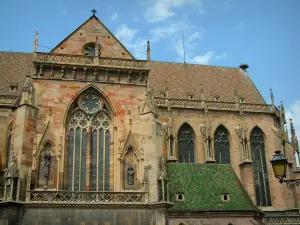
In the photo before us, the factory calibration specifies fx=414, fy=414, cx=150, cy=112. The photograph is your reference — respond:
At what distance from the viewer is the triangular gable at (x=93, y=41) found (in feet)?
76.3

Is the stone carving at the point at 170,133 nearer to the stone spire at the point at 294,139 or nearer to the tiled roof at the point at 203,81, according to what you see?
the tiled roof at the point at 203,81

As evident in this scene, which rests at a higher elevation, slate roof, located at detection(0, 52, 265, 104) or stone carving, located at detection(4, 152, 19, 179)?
slate roof, located at detection(0, 52, 265, 104)

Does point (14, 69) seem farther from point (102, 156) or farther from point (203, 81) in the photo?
point (203, 81)

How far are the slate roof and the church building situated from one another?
2080mm

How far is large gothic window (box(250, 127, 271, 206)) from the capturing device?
3000cm

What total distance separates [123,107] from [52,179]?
5302 millimetres

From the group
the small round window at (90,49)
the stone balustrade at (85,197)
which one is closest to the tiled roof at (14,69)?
the small round window at (90,49)

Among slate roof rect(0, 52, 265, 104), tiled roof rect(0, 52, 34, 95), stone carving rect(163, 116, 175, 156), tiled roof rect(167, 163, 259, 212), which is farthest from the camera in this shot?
slate roof rect(0, 52, 265, 104)

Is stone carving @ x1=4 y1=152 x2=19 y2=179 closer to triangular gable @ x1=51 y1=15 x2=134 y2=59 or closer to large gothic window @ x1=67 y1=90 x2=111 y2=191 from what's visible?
large gothic window @ x1=67 y1=90 x2=111 y2=191

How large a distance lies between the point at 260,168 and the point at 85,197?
1593cm

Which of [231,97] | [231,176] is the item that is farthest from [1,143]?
[231,97]

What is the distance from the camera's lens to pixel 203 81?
3547 cm

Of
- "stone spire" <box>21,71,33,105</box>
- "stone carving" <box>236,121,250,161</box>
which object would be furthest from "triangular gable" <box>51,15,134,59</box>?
"stone carving" <box>236,121,250,161</box>

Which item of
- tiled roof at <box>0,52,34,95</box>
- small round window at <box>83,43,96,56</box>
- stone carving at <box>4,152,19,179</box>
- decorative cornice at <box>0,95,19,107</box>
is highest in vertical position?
tiled roof at <box>0,52,34,95</box>
